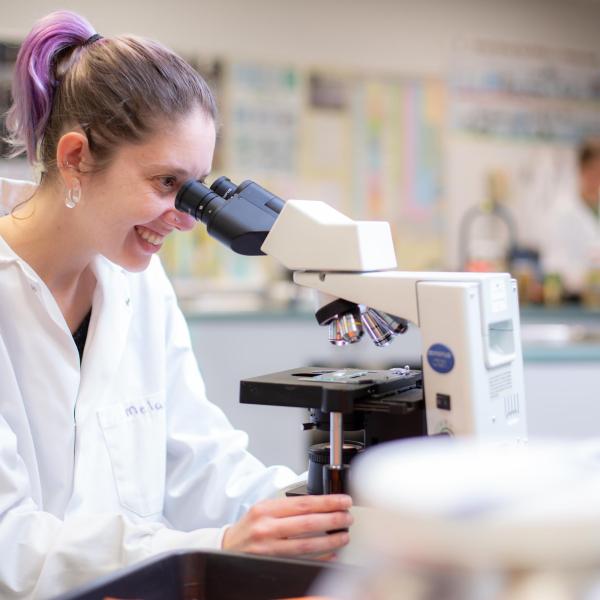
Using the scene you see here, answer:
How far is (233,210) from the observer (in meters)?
1.30

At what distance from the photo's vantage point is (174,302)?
1.81 metres

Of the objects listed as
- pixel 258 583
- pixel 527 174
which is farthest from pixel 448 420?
pixel 527 174

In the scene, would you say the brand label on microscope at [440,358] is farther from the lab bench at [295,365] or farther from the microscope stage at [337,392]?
the lab bench at [295,365]

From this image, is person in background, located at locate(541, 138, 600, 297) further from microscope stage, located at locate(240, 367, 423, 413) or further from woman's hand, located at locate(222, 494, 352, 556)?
woman's hand, located at locate(222, 494, 352, 556)

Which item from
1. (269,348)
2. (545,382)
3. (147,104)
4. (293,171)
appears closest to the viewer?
(147,104)

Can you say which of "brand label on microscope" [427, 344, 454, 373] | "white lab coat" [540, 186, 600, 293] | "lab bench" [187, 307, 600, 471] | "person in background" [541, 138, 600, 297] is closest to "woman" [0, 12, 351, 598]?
"brand label on microscope" [427, 344, 454, 373]

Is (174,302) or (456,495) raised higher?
(174,302)

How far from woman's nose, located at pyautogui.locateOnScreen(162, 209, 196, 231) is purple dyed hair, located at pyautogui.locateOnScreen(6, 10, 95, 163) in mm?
316

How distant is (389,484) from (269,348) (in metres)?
2.96

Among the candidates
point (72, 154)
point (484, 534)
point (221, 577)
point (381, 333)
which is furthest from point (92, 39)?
point (484, 534)

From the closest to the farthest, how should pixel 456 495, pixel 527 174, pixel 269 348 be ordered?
pixel 456 495, pixel 269 348, pixel 527 174

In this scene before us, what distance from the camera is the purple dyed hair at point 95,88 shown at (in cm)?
144

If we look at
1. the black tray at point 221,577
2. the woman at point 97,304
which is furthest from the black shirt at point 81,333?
the black tray at point 221,577

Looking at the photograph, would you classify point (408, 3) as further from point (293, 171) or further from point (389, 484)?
point (389, 484)
